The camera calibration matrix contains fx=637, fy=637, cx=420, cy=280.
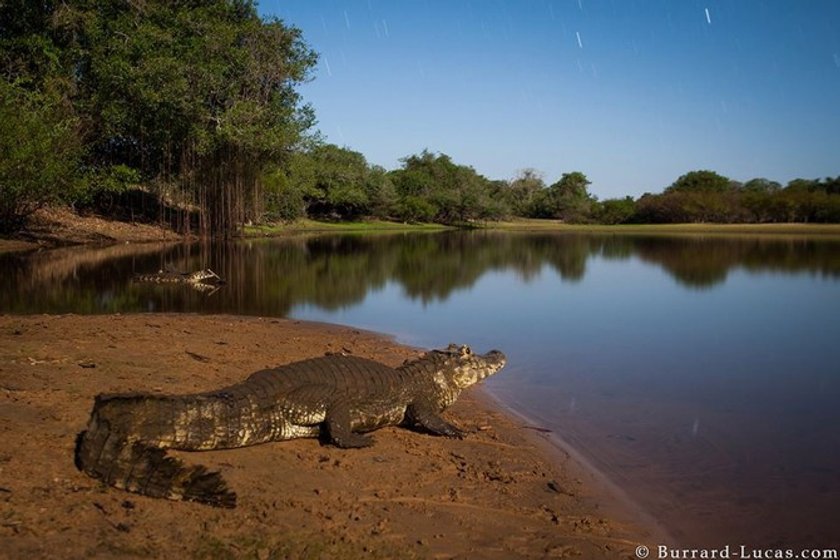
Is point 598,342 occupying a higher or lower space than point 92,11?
lower

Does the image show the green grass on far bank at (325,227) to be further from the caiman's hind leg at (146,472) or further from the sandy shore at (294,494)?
the caiman's hind leg at (146,472)

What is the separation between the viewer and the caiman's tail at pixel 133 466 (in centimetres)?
429

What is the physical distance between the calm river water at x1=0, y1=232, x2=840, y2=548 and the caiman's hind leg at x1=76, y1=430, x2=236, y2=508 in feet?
11.5

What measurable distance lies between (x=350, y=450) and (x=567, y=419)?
10.2 ft

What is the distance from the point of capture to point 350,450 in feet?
19.7

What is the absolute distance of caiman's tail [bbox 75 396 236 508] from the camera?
4289 mm

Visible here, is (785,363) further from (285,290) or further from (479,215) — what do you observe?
(479,215)

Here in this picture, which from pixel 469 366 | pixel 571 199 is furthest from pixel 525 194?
pixel 469 366

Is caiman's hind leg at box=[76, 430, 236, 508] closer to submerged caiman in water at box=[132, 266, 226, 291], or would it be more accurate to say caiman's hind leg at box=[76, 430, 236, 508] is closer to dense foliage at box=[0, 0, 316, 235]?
submerged caiman in water at box=[132, 266, 226, 291]

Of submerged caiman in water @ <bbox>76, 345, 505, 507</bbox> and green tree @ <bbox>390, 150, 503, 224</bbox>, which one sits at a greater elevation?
green tree @ <bbox>390, 150, 503, 224</bbox>

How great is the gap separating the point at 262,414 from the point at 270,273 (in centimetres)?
1816

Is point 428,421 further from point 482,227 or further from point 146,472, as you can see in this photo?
point 482,227

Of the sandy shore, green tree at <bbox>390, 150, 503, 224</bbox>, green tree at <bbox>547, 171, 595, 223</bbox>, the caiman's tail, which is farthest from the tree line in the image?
green tree at <bbox>547, 171, 595, 223</bbox>

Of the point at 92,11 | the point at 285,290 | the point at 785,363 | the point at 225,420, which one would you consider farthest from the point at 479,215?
the point at 225,420
